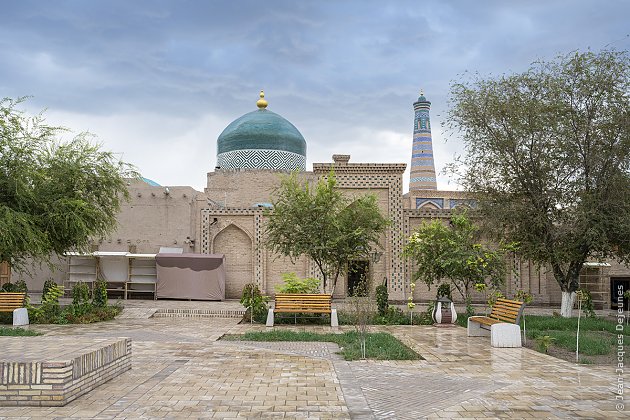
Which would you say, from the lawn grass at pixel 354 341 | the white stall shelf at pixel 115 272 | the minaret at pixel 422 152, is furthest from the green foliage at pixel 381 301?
the minaret at pixel 422 152

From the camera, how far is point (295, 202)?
18.3 m

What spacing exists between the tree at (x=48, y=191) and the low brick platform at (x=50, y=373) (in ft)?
29.3

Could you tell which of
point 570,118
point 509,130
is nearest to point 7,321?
point 509,130

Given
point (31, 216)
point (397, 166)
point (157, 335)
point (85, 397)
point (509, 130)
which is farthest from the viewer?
point (397, 166)

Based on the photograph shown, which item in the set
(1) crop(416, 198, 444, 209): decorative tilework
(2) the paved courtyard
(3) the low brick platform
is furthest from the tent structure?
(1) crop(416, 198, 444, 209): decorative tilework

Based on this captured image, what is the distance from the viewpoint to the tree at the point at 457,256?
16.1 meters

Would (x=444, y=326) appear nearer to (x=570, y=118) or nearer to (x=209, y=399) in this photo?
(x=570, y=118)

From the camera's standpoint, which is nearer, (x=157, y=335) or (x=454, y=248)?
(x=157, y=335)

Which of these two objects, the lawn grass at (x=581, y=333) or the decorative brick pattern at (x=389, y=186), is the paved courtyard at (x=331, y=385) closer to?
the lawn grass at (x=581, y=333)

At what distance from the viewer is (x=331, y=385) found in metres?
7.74

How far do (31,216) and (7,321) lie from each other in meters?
2.82

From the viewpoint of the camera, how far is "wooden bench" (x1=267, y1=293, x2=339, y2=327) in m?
15.5

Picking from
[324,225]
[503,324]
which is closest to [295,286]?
[324,225]

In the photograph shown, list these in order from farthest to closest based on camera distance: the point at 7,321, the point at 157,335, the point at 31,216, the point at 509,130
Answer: the point at 509,130 < the point at 31,216 < the point at 7,321 < the point at 157,335
